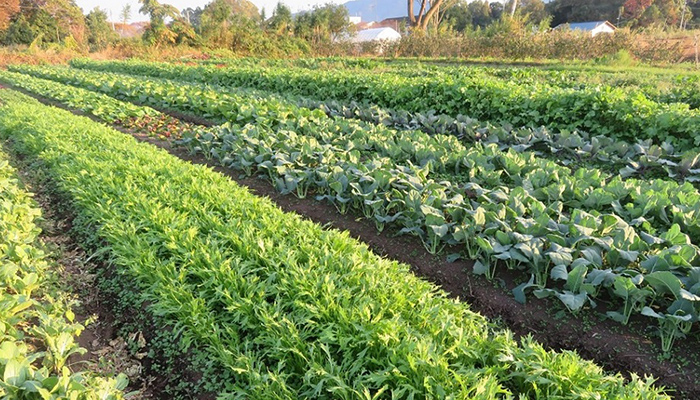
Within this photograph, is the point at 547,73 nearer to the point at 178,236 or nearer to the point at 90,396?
the point at 178,236

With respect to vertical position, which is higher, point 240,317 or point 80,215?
point 80,215

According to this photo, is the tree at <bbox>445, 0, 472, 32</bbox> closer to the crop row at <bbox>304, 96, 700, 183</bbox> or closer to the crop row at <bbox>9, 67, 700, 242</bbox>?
the crop row at <bbox>9, 67, 700, 242</bbox>

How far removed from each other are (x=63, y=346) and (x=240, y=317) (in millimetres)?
914

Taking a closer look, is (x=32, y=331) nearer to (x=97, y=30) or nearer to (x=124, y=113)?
(x=124, y=113)

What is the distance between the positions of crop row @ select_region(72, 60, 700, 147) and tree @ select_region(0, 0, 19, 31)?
34.9 metres

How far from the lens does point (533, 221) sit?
131 inches

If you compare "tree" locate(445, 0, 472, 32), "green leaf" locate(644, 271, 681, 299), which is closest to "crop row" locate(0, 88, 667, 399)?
"green leaf" locate(644, 271, 681, 299)

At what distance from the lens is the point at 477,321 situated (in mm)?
2584

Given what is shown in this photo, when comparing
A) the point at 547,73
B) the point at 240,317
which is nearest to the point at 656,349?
the point at 240,317

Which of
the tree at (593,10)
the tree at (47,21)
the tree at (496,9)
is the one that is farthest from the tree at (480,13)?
the tree at (47,21)

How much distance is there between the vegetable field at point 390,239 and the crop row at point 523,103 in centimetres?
5

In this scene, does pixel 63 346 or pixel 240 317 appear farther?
pixel 240 317

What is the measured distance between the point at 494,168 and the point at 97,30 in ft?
161

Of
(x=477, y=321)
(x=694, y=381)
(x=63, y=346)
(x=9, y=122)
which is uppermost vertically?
(x=9, y=122)
